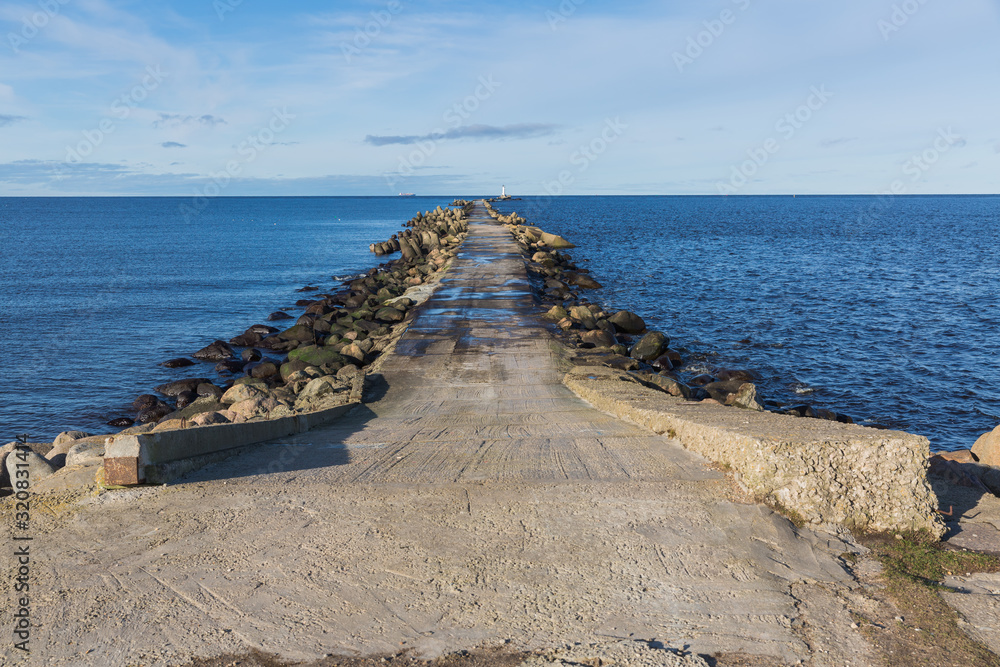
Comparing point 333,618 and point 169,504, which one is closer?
point 333,618

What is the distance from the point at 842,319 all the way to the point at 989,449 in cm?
1739

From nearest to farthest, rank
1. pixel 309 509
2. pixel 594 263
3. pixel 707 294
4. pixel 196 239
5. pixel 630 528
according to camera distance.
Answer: pixel 630 528 < pixel 309 509 < pixel 707 294 < pixel 594 263 < pixel 196 239

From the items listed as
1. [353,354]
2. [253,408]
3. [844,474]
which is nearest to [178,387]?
[353,354]

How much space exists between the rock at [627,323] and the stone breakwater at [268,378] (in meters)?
6.22

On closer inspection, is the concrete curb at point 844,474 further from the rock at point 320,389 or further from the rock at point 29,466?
the rock at point 320,389

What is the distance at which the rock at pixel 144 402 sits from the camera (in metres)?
14.7

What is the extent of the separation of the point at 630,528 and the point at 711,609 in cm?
103

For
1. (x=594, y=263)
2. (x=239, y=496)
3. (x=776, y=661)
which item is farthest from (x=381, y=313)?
(x=594, y=263)

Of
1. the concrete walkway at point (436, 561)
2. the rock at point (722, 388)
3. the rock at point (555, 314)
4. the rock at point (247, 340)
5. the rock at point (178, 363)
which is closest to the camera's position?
the concrete walkway at point (436, 561)

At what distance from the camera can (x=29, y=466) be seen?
22.5 feet

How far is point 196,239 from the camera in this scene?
6538cm

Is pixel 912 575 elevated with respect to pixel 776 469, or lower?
lower

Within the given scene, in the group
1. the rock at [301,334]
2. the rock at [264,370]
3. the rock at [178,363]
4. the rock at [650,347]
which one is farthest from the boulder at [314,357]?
the rock at [650,347]

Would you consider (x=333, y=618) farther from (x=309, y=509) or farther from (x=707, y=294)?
(x=707, y=294)
